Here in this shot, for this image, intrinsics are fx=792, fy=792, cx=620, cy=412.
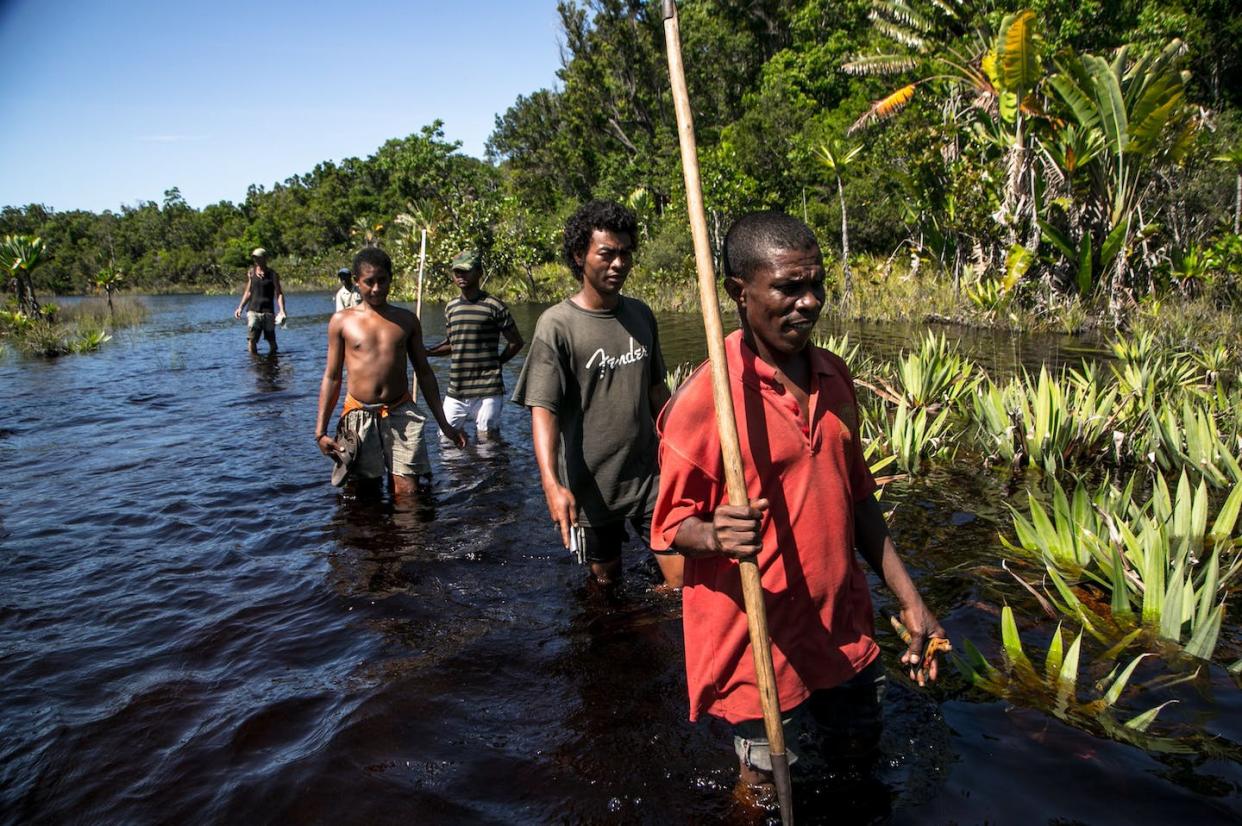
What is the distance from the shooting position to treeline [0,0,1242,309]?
13.8m

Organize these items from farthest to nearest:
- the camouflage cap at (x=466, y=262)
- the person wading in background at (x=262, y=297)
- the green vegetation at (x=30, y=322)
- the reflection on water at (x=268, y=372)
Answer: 1. the green vegetation at (x=30, y=322)
2. the person wading in background at (x=262, y=297)
3. the reflection on water at (x=268, y=372)
4. the camouflage cap at (x=466, y=262)

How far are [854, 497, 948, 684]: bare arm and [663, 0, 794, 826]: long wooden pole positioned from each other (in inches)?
19.9

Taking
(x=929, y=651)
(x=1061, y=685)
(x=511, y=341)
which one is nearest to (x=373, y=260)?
(x=511, y=341)

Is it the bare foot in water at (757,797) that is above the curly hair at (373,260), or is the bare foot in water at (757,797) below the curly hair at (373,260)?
below

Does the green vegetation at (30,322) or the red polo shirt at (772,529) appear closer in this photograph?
the red polo shirt at (772,529)

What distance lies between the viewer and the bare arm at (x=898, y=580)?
7.27 feet

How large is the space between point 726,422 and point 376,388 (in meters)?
4.10

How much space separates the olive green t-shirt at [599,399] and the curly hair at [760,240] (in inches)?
59.7

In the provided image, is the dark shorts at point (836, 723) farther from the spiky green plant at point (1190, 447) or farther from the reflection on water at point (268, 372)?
the reflection on water at point (268, 372)

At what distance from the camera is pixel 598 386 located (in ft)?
11.7

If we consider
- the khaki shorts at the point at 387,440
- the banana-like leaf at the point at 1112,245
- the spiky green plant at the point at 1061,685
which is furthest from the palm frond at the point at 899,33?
the spiky green plant at the point at 1061,685

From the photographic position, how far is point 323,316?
3158cm

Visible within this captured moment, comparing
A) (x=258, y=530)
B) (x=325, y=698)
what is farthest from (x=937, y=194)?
(x=325, y=698)

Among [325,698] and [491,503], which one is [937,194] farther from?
[325,698]
